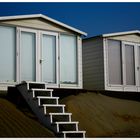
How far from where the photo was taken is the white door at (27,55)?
587 inches

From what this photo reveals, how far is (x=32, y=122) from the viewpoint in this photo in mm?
11234

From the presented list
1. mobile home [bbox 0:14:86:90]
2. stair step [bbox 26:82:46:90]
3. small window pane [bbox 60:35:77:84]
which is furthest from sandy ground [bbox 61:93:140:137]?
mobile home [bbox 0:14:86:90]

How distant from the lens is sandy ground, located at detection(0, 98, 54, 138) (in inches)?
401

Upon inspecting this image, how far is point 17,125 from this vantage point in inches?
418

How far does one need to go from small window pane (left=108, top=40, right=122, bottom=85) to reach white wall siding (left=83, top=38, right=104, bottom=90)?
423 millimetres

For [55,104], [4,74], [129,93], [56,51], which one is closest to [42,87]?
[55,104]

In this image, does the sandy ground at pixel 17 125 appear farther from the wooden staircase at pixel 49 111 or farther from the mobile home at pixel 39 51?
the mobile home at pixel 39 51

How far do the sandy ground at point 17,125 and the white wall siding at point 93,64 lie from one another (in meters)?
7.01

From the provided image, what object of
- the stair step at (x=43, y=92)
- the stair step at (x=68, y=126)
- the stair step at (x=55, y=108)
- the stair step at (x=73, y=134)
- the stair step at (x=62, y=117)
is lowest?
the stair step at (x=73, y=134)

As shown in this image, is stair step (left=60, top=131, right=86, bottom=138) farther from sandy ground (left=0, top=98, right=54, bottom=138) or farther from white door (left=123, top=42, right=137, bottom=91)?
white door (left=123, top=42, right=137, bottom=91)

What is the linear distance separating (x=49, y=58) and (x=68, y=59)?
1009mm

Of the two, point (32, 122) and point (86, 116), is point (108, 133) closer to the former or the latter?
point (86, 116)

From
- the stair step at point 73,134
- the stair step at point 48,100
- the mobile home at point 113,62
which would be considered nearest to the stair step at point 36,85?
the stair step at point 48,100

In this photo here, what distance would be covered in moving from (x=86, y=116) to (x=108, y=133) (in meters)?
1.09
